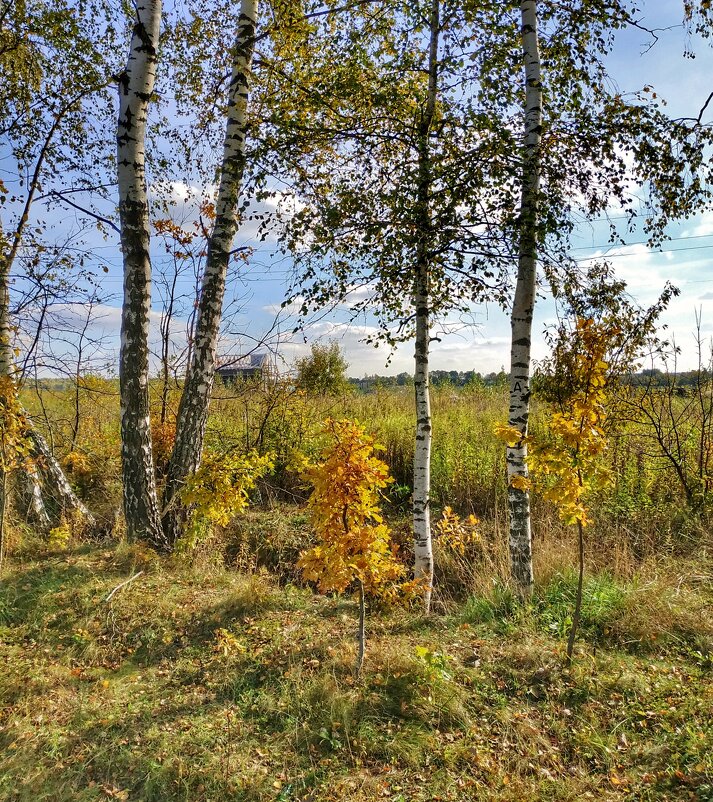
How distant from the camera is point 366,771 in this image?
2.50 metres

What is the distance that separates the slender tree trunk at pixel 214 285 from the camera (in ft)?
15.9

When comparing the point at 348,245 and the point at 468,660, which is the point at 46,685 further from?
the point at 348,245

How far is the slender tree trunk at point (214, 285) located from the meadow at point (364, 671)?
937 millimetres

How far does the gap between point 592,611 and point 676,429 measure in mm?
3476

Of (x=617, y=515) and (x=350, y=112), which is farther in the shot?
(x=617, y=515)

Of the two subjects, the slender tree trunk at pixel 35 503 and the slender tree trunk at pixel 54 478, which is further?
the slender tree trunk at pixel 54 478

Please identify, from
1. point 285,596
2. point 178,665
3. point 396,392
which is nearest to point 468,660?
point 285,596

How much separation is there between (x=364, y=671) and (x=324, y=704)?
1.37ft

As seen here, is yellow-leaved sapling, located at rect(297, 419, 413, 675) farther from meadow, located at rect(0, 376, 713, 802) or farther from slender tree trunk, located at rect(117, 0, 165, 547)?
slender tree trunk, located at rect(117, 0, 165, 547)

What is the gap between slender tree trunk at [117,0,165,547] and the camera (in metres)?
4.49

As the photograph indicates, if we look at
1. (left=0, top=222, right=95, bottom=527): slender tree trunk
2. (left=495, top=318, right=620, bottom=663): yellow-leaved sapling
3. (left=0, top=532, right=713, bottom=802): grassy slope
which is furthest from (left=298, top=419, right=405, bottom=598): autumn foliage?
(left=0, top=222, right=95, bottom=527): slender tree trunk

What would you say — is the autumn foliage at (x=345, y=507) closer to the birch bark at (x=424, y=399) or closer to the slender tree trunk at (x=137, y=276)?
the birch bark at (x=424, y=399)

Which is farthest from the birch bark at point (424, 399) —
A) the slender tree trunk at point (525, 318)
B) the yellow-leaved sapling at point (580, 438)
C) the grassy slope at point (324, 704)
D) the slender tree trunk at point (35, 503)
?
the slender tree trunk at point (35, 503)

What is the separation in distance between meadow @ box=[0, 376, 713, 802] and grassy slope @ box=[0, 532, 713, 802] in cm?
1
